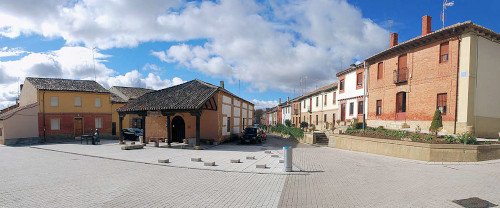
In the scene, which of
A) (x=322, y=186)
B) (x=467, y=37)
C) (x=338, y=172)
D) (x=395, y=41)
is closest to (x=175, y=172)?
(x=322, y=186)

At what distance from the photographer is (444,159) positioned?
14.2 m

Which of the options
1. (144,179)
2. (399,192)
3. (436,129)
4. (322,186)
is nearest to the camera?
(399,192)

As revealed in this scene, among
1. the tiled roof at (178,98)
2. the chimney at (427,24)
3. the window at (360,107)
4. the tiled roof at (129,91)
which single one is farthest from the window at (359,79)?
the tiled roof at (129,91)

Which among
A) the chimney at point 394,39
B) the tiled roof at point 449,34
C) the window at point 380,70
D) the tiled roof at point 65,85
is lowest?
the tiled roof at point 65,85

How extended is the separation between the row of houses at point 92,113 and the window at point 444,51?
53.2ft

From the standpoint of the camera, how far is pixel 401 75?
2231 cm

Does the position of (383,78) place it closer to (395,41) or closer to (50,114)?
(395,41)

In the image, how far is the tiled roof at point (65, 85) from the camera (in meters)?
28.7

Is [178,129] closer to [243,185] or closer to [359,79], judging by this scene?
[243,185]

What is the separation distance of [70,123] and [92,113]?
2364mm

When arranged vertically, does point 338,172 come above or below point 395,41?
below

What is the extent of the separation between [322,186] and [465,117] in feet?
44.8

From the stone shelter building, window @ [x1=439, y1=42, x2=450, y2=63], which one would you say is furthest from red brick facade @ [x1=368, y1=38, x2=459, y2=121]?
the stone shelter building

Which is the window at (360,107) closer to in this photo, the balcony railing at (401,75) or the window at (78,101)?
the balcony railing at (401,75)
